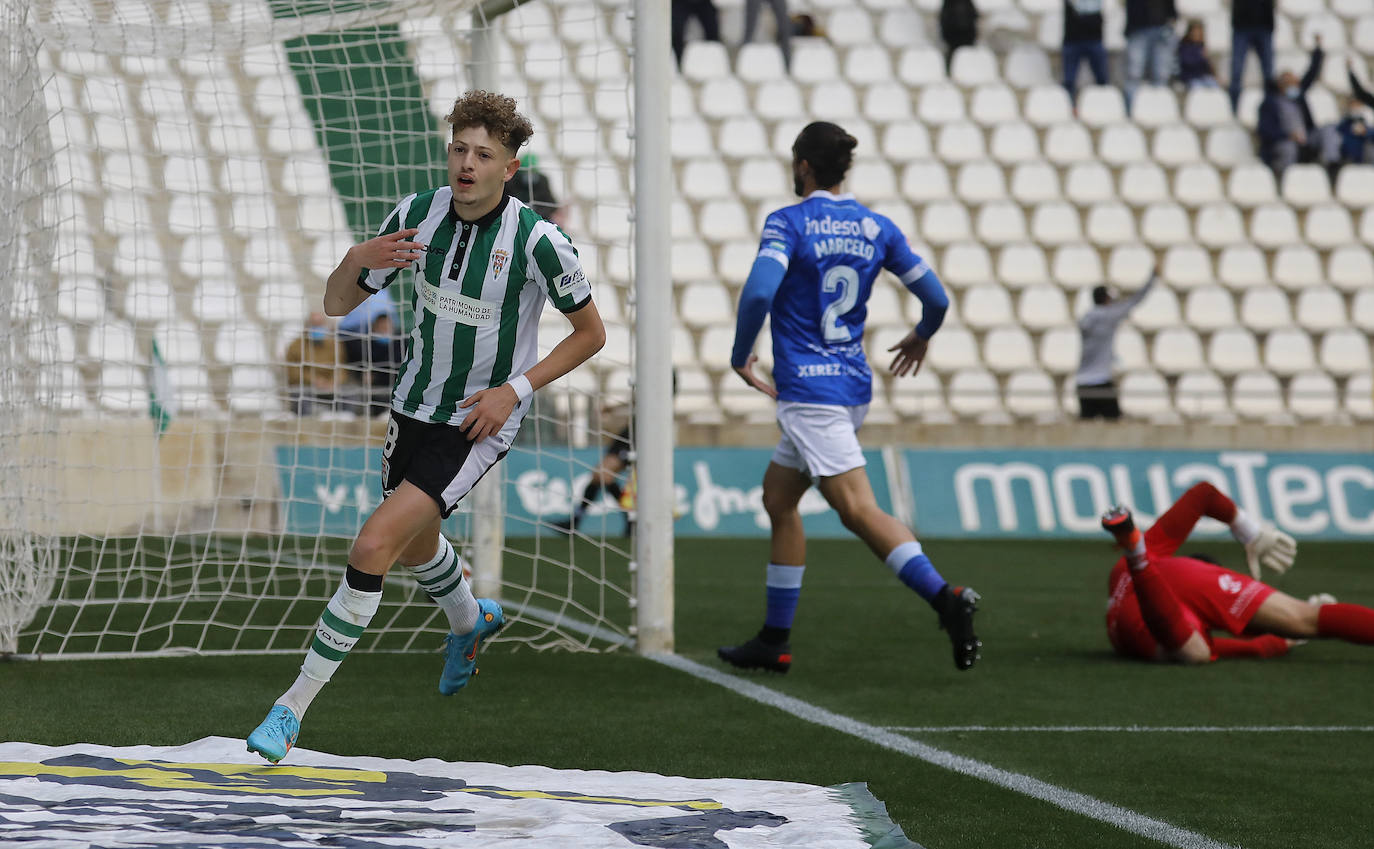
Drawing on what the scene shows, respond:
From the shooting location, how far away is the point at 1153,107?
61.9 ft

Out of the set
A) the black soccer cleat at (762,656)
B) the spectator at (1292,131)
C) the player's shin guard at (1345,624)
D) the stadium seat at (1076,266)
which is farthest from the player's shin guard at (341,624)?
the spectator at (1292,131)

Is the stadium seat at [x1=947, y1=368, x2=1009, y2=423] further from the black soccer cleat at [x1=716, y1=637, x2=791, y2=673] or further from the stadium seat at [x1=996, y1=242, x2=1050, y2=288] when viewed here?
the black soccer cleat at [x1=716, y1=637, x2=791, y2=673]

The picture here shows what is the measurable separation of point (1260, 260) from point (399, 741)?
15.5 m

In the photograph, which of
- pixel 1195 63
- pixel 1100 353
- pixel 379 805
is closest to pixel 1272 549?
pixel 379 805

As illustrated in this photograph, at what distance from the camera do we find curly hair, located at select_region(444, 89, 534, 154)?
4098 mm

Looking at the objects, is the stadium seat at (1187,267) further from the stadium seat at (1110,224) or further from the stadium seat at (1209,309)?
the stadium seat at (1110,224)

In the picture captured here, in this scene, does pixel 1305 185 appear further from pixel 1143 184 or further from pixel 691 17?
pixel 691 17

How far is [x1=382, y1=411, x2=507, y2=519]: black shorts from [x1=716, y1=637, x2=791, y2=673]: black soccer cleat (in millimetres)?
1952

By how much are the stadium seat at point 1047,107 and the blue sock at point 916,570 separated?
13920 mm

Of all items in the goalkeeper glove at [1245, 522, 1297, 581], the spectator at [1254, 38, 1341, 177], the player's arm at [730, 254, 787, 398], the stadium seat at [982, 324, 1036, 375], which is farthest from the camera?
the spectator at [1254, 38, 1341, 177]

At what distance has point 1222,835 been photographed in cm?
350

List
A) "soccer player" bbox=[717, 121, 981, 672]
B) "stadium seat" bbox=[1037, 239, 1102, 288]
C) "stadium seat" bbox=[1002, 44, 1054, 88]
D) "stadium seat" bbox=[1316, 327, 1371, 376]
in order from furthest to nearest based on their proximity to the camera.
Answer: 1. "stadium seat" bbox=[1002, 44, 1054, 88]
2. "stadium seat" bbox=[1037, 239, 1102, 288]
3. "stadium seat" bbox=[1316, 327, 1371, 376]
4. "soccer player" bbox=[717, 121, 981, 672]

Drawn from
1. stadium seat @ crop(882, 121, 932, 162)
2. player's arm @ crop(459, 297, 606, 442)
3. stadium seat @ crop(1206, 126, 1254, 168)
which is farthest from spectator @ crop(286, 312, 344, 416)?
stadium seat @ crop(1206, 126, 1254, 168)

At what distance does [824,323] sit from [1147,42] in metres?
14.3
